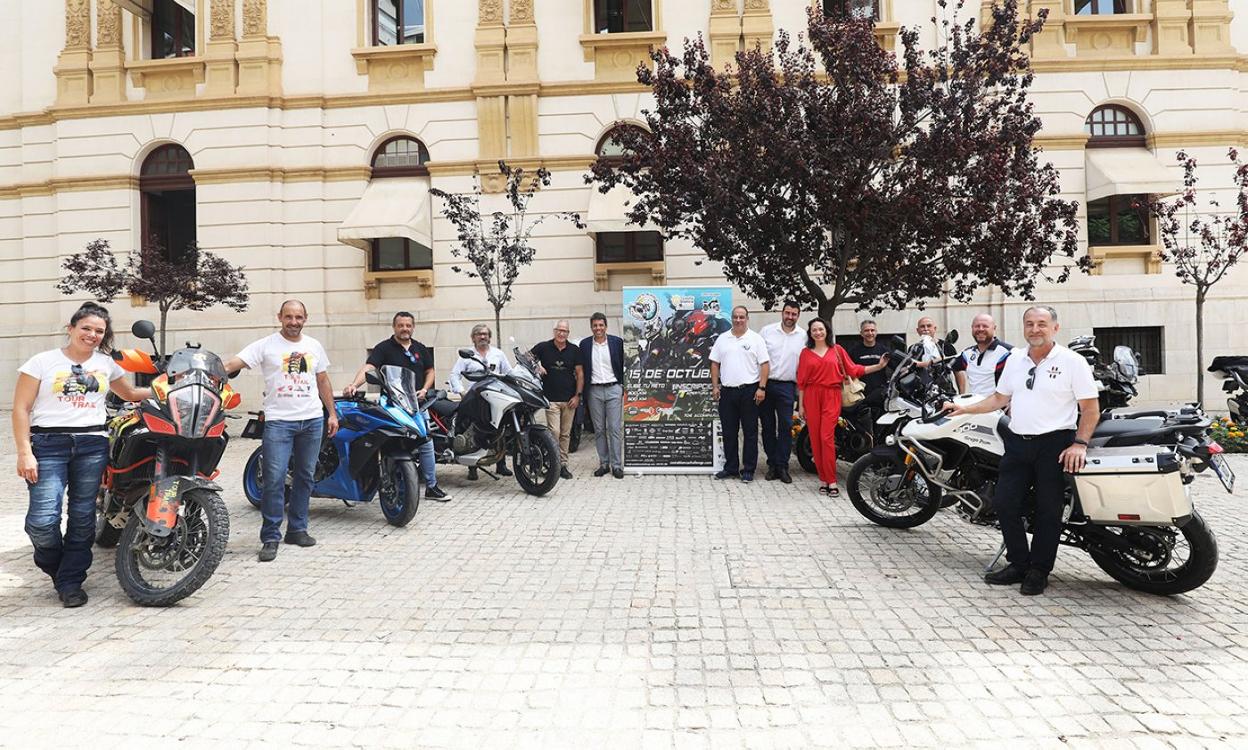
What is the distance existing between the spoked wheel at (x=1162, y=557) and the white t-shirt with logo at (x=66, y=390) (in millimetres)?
6157

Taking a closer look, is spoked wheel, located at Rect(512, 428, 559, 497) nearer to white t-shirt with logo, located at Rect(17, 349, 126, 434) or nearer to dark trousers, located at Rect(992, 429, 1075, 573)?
white t-shirt with logo, located at Rect(17, 349, 126, 434)

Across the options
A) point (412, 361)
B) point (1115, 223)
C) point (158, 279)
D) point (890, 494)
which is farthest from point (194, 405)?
point (1115, 223)

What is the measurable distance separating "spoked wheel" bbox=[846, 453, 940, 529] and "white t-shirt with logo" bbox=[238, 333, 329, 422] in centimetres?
447

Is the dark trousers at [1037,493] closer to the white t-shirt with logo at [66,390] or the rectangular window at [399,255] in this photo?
the white t-shirt with logo at [66,390]

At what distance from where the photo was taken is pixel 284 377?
17.4ft

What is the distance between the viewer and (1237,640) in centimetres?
352

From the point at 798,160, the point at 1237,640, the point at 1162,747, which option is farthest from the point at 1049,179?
the point at 1162,747

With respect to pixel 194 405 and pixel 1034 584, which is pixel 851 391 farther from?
pixel 194 405

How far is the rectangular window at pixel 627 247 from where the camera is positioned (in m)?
15.0

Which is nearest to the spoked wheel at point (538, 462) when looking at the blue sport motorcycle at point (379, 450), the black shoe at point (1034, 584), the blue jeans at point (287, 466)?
the blue sport motorcycle at point (379, 450)

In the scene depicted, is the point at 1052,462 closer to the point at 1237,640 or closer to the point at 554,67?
the point at 1237,640

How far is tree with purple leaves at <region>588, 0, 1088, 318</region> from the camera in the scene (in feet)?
27.6

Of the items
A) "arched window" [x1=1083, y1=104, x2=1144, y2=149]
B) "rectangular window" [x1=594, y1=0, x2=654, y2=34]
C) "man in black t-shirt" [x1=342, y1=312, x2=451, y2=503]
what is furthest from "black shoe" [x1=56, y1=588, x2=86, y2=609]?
"arched window" [x1=1083, y1=104, x2=1144, y2=149]

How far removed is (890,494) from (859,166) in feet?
14.2
